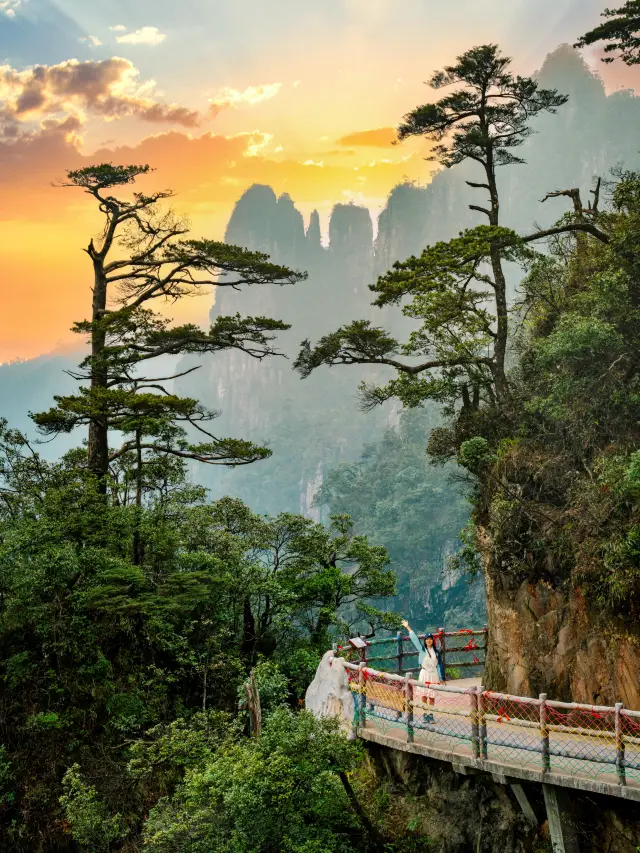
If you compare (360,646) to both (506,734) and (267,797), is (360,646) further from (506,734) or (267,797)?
(267,797)

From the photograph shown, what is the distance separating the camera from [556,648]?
10.2 meters

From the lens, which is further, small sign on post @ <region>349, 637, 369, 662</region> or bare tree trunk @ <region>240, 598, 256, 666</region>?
bare tree trunk @ <region>240, 598, 256, 666</region>

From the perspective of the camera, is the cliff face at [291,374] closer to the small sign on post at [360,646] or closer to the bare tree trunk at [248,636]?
the bare tree trunk at [248,636]

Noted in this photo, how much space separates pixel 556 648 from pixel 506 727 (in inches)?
57.9

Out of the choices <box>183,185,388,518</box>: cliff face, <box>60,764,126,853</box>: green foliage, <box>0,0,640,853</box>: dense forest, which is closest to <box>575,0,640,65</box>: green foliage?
<box>0,0,640,853</box>: dense forest

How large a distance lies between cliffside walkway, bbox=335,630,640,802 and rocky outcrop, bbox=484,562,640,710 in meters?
0.40

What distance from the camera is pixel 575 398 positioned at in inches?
458

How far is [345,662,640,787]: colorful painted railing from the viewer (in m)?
7.62

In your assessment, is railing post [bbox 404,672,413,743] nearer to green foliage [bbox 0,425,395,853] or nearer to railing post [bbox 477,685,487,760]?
railing post [bbox 477,685,487,760]

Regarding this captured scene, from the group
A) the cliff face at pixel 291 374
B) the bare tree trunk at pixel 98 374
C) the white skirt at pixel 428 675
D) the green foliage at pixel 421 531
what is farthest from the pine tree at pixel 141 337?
the cliff face at pixel 291 374

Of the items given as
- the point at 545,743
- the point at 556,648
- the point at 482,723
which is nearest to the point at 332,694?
the point at 482,723

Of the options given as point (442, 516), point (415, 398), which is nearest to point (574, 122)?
point (442, 516)

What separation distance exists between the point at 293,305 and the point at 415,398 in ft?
409

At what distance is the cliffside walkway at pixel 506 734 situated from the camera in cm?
755
